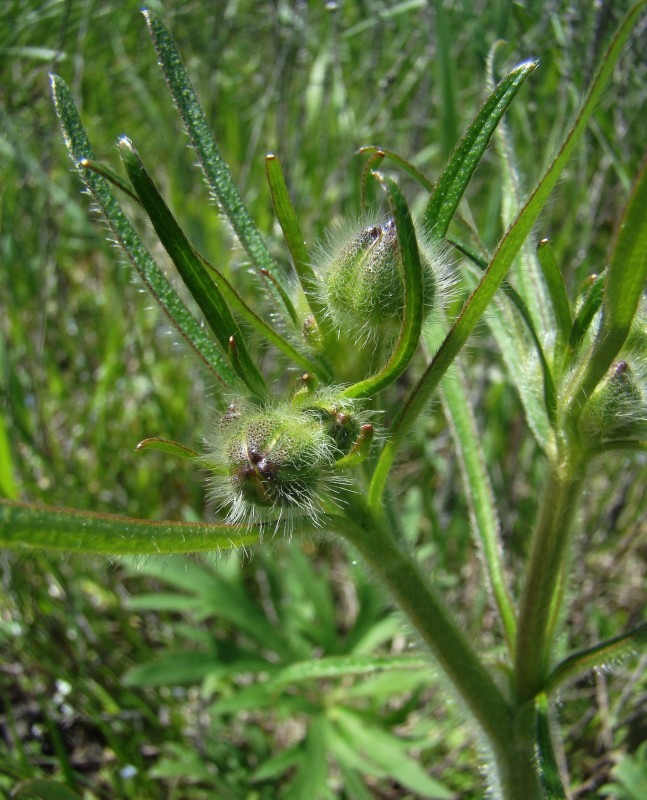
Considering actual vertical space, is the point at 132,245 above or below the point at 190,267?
above

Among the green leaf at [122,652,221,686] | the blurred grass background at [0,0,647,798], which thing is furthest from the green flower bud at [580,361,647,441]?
the green leaf at [122,652,221,686]

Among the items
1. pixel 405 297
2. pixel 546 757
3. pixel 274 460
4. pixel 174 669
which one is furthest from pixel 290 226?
pixel 174 669

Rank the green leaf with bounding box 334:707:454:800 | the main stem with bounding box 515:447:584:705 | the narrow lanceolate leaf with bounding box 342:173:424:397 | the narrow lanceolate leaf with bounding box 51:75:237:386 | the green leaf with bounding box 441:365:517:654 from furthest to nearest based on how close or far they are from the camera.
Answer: the green leaf with bounding box 334:707:454:800 < the green leaf with bounding box 441:365:517:654 < the main stem with bounding box 515:447:584:705 < the narrow lanceolate leaf with bounding box 51:75:237:386 < the narrow lanceolate leaf with bounding box 342:173:424:397

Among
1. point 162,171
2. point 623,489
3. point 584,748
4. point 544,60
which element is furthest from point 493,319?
point 162,171

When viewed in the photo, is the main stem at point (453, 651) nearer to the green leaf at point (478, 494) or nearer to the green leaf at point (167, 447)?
the green leaf at point (478, 494)

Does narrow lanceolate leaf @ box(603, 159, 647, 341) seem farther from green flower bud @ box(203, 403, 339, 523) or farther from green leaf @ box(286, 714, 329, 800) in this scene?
green leaf @ box(286, 714, 329, 800)

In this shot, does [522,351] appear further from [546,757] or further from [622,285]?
[546,757]
